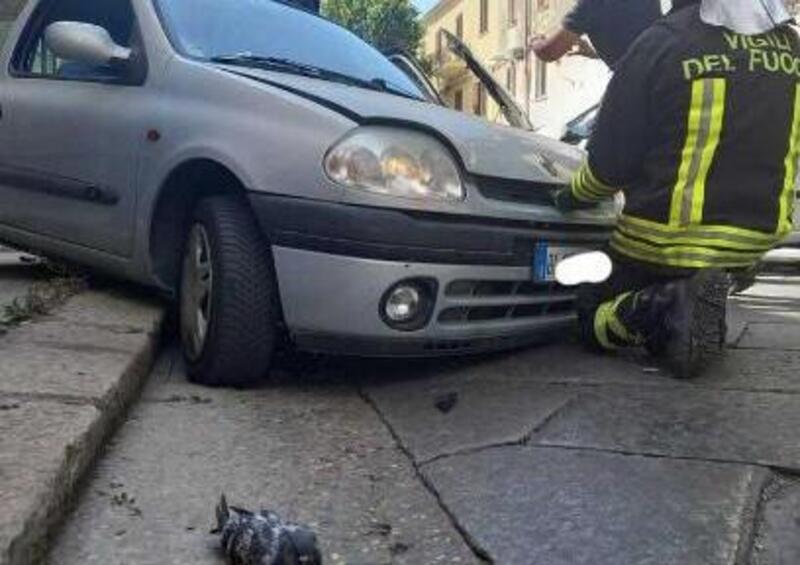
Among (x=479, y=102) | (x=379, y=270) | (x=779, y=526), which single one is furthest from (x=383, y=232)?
(x=479, y=102)

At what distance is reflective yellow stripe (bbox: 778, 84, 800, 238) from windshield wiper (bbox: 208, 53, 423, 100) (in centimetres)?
155

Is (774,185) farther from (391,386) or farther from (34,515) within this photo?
(34,515)

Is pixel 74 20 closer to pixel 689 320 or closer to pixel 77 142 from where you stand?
pixel 77 142

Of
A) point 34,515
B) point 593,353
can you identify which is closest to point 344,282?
point 593,353

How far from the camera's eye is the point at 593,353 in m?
4.09

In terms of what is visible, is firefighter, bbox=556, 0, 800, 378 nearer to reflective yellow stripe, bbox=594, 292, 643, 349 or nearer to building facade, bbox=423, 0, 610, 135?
reflective yellow stripe, bbox=594, 292, 643, 349

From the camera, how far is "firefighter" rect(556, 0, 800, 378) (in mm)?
3672

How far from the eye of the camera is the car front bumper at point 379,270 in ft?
11.2

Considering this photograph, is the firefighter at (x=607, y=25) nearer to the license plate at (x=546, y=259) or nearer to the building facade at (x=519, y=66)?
the license plate at (x=546, y=259)

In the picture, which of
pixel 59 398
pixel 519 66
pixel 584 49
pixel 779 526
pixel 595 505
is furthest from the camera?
pixel 519 66

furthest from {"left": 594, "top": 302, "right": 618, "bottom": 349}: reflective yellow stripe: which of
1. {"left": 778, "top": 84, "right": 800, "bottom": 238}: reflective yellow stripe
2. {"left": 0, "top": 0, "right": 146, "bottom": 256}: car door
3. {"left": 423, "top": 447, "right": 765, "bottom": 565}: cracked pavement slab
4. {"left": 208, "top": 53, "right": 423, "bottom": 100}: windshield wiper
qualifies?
{"left": 0, "top": 0, "right": 146, "bottom": 256}: car door

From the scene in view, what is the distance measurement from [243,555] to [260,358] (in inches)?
54.0

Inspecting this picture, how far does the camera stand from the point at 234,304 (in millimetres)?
3514

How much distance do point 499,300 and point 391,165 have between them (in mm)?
612
